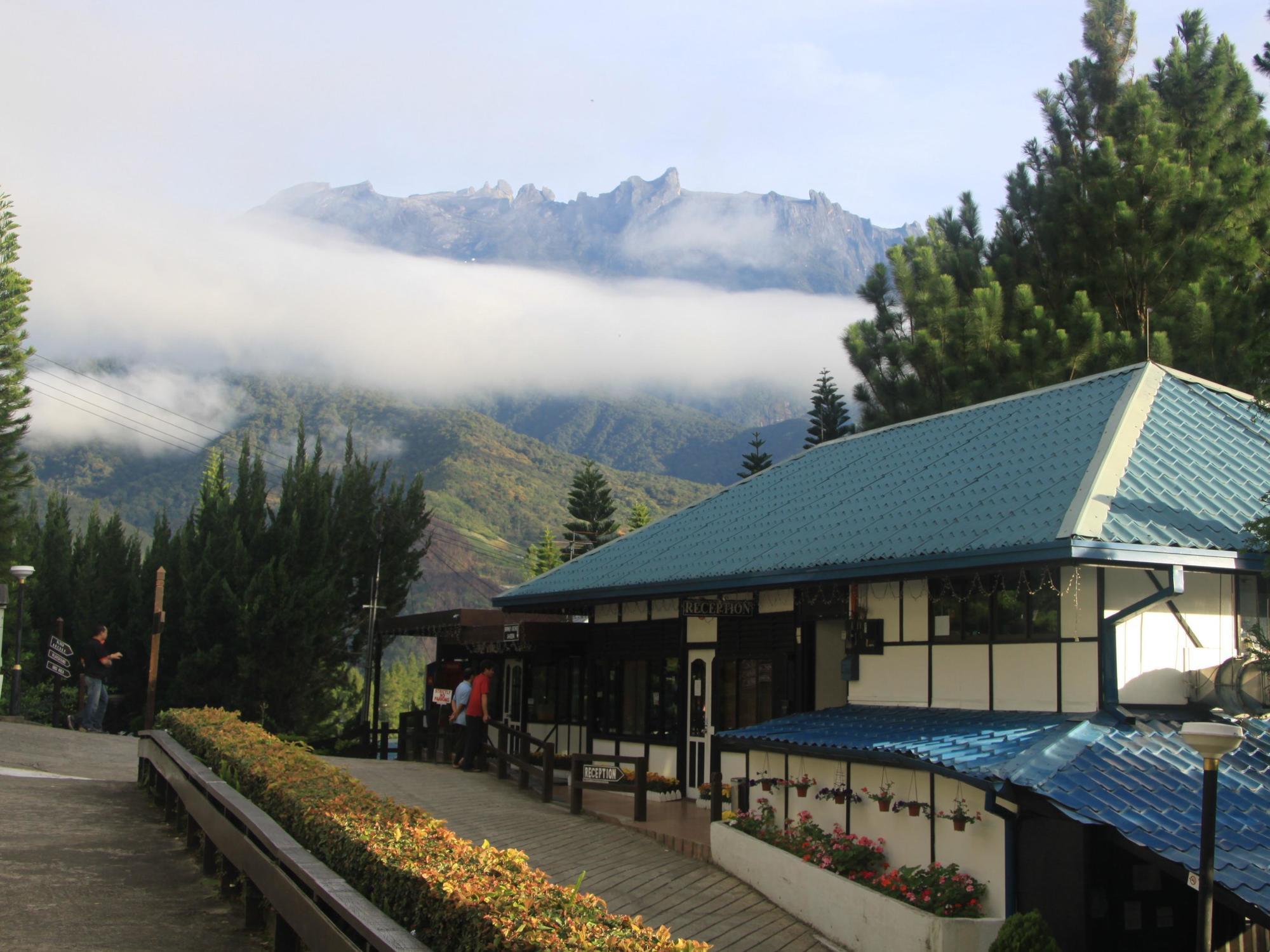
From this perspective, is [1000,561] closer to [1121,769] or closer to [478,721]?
[1121,769]

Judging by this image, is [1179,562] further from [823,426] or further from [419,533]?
[823,426]

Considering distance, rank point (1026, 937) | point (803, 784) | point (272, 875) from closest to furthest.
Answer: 1. point (272, 875)
2. point (1026, 937)
3. point (803, 784)

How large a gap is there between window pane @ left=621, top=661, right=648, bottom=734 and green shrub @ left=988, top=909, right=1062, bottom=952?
Answer: 438 inches

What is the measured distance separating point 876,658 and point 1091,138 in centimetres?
2109

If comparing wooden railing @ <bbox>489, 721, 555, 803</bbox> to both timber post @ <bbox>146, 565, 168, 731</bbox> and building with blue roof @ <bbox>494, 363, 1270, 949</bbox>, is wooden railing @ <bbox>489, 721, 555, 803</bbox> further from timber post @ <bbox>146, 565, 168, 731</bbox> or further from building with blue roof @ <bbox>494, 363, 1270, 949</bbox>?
timber post @ <bbox>146, 565, 168, 731</bbox>

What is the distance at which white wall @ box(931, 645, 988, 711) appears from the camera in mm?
13156

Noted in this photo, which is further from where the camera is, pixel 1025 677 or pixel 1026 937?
pixel 1025 677

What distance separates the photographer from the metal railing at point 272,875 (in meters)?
6.38

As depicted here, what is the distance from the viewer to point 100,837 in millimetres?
12078

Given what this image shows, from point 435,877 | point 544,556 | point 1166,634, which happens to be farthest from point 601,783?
point 544,556

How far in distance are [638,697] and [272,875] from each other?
13187 millimetres

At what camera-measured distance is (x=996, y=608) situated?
13.2 metres

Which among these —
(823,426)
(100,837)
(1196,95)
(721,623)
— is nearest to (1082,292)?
(1196,95)

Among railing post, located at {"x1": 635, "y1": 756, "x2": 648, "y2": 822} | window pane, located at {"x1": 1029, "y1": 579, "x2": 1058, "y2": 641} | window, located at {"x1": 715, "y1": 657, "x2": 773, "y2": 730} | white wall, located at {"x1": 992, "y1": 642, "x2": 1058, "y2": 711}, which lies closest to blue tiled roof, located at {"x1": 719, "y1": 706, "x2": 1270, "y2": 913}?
white wall, located at {"x1": 992, "y1": 642, "x2": 1058, "y2": 711}
